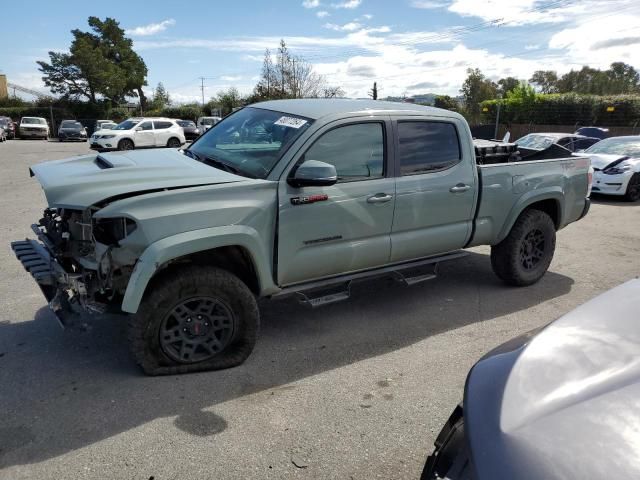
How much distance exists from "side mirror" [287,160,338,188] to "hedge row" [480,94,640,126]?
91.1 feet

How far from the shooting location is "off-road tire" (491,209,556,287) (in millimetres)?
5469

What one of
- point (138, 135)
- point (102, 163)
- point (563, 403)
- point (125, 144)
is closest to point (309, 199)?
point (102, 163)

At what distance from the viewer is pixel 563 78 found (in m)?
66.2

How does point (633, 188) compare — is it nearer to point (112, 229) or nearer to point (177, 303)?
point (177, 303)

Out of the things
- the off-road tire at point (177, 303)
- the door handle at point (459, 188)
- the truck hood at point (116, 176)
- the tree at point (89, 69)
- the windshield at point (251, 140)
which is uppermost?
the tree at point (89, 69)

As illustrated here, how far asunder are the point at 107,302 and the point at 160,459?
4.05 ft

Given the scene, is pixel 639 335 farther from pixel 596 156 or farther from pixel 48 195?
pixel 596 156

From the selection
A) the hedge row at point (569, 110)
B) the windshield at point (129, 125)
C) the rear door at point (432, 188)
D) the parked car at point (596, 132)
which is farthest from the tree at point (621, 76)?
the rear door at point (432, 188)

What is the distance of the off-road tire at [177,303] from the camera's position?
343cm

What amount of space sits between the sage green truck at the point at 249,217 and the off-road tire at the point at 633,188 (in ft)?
26.5

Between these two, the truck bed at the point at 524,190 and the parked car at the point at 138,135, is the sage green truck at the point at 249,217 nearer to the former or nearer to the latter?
the truck bed at the point at 524,190

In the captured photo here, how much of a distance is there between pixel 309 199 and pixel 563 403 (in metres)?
2.55

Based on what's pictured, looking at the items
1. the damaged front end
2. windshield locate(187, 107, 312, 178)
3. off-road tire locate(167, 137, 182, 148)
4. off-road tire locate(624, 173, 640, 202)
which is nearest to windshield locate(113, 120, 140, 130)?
off-road tire locate(167, 137, 182, 148)

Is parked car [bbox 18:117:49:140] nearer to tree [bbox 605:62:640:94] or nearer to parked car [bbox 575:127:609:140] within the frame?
parked car [bbox 575:127:609:140]
